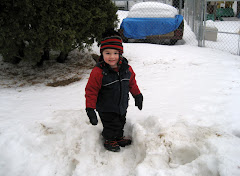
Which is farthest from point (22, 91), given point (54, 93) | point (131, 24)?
point (131, 24)

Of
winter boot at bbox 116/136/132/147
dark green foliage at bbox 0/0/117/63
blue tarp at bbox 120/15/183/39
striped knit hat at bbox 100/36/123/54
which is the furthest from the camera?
blue tarp at bbox 120/15/183/39

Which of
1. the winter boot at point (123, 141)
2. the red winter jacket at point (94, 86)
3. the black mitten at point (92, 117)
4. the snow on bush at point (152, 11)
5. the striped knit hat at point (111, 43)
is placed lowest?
the winter boot at point (123, 141)

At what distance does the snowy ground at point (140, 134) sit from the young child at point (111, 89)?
21 cm

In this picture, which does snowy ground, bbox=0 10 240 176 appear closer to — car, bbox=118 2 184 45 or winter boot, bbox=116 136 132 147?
winter boot, bbox=116 136 132 147

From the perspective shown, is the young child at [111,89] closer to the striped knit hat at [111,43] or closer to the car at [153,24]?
the striped knit hat at [111,43]

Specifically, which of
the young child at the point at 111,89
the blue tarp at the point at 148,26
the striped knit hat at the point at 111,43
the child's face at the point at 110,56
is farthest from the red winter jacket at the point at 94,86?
the blue tarp at the point at 148,26

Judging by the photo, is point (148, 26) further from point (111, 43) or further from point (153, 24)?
point (111, 43)

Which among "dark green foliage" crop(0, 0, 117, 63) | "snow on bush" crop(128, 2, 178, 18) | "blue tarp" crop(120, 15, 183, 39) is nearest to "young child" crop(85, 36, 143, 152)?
"dark green foliage" crop(0, 0, 117, 63)

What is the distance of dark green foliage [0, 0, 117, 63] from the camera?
3.45m

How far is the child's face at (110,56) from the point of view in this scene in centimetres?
196

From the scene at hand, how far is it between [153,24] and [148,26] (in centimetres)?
18

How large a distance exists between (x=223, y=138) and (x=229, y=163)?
35 cm

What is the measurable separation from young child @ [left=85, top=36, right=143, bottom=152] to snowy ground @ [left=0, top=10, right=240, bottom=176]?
8.3 inches

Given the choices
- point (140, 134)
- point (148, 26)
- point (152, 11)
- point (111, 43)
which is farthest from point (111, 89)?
point (152, 11)
